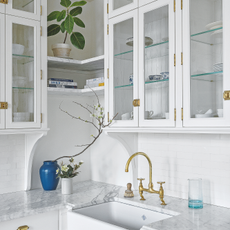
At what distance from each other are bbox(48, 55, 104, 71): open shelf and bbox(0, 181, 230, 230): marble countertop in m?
1.09

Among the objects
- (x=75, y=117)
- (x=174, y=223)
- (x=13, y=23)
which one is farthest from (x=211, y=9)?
(x=75, y=117)

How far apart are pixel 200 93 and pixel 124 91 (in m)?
0.65

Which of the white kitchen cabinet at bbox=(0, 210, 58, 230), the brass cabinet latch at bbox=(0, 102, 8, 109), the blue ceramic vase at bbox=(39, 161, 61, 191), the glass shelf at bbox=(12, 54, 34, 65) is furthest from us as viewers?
the blue ceramic vase at bbox=(39, 161, 61, 191)

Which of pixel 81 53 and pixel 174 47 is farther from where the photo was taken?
pixel 81 53

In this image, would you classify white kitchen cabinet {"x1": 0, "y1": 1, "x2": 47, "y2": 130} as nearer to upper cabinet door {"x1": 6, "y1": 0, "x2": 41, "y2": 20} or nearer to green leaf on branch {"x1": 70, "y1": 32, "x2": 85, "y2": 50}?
upper cabinet door {"x1": 6, "y1": 0, "x2": 41, "y2": 20}

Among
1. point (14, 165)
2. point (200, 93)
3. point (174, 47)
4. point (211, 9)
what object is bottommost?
point (14, 165)

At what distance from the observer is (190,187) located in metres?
2.05

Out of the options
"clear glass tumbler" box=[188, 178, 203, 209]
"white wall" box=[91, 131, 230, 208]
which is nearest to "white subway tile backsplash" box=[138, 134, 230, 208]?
"white wall" box=[91, 131, 230, 208]

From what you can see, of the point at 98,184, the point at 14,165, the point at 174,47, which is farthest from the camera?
the point at 98,184

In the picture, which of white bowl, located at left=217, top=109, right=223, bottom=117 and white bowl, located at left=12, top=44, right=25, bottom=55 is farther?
white bowl, located at left=12, top=44, right=25, bottom=55

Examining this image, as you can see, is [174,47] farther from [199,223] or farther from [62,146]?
[62,146]

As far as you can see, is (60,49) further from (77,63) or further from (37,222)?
(37,222)

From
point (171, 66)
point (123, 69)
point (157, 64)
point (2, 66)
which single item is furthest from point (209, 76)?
point (2, 66)

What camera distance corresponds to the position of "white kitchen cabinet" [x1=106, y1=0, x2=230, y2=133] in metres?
1.76
